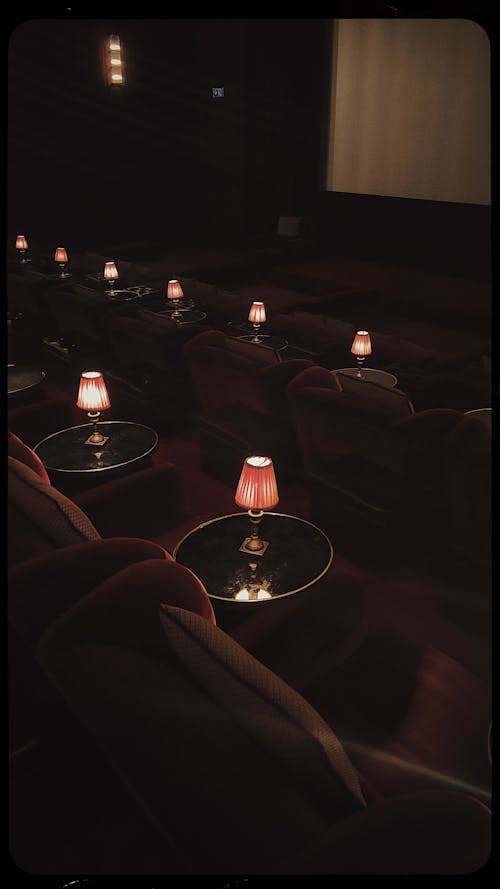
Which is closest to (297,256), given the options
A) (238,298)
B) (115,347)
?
(238,298)

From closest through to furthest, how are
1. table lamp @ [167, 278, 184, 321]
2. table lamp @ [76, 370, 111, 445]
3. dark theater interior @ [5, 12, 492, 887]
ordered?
1. dark theater interior @ [5, 12, 492, 887]
2. table lamp @ [76, 370, 111, 445]
3. table lamp @ [167, 278, 184, 321]

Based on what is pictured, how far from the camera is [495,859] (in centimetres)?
110

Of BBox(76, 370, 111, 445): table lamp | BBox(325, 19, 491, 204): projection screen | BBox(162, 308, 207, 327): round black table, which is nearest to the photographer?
BBox(76, 370, 111, 445): table lamp

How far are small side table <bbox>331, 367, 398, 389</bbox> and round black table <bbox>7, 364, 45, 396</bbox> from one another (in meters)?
1.84

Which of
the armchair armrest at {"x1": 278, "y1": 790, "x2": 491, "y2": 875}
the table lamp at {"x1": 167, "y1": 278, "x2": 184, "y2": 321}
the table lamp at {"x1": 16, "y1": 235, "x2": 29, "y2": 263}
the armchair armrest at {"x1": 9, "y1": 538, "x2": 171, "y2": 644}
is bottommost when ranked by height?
the armchair armrest at {"x1": 278, "y1": 790, "x2": 491, "y2": 875}

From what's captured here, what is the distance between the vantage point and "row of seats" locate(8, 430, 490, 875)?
1105 millimetres

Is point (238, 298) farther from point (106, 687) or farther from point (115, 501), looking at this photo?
point (106, 687)

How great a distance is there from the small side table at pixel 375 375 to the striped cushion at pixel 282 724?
298cm

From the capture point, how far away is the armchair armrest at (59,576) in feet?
5.21

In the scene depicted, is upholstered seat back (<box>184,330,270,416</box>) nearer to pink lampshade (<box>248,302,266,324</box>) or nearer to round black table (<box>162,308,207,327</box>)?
pink lampshade (<box>248,302,266,324</box>)

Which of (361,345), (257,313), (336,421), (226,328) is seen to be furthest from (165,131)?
(336,421)

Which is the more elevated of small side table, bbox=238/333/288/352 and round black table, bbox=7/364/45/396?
small side table, bbox=238/333/288/352

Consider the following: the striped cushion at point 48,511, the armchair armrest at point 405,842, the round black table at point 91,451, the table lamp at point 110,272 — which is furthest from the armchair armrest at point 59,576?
the table lamp at point 110,272

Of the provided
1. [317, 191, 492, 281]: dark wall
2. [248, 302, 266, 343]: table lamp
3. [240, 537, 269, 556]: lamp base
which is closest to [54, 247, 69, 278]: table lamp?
[248, 302, 266, 343]: table lamp
